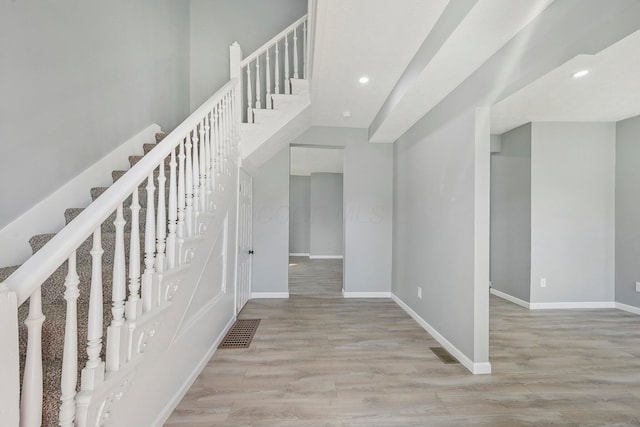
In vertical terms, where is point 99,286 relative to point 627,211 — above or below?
below

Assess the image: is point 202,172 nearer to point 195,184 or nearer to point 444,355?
point 195,184

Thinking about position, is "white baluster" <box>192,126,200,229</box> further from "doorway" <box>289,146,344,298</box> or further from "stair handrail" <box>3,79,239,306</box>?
"doorway" <box>289,146,344,298</box>

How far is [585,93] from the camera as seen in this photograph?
255 cm

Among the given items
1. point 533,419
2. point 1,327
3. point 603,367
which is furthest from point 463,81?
point 1,327

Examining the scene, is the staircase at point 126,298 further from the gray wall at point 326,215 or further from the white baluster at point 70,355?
the gray wall at point 326,215

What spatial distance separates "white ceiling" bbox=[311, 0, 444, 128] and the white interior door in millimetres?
1442

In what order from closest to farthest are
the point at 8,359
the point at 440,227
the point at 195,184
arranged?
the point at 8,359
the point at 195,184
the point at 440,227

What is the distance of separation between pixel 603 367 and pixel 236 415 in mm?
2937

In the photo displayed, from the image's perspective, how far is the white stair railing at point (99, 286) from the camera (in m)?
0.77

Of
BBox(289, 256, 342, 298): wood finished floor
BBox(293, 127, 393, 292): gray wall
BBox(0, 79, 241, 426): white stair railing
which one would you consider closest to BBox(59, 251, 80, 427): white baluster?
BBox(0, 79, 241, 426): white stair railing

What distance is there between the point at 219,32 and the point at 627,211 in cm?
630

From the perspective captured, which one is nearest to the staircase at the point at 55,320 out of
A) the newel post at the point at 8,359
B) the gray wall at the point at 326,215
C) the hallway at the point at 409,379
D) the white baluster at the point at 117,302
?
the white baluster at the point at 117,302

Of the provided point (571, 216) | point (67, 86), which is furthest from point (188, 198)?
point (571, 216)

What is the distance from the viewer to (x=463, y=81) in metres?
2.34
